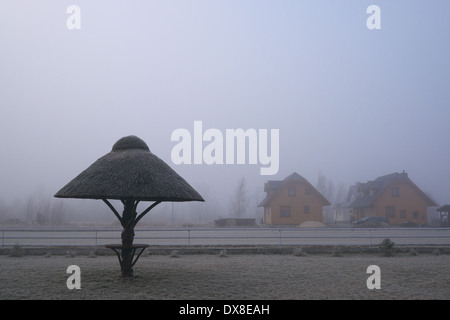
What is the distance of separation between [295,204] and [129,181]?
37316mm

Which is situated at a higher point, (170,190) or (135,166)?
(135,166)

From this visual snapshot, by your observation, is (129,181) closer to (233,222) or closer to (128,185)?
(128,185)

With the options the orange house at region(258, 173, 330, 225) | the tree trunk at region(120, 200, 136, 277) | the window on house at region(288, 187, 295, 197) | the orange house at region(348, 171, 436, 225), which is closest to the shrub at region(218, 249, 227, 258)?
the tree trunk at region(120, 200, 136, 277)

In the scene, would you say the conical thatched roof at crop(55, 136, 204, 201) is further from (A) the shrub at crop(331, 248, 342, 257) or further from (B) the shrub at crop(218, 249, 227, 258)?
(A) the shrub at crop(331, 248, 342, 257)

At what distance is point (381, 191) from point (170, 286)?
42518 mm

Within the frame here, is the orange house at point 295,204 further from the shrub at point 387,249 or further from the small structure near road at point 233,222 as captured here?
the shrub at point 387,249

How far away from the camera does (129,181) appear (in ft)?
37.1

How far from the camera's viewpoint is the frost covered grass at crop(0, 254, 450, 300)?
395 inches

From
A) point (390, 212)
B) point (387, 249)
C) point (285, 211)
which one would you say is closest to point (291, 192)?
point (285, 211)

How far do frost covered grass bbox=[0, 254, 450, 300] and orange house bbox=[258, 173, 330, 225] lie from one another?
2839cm

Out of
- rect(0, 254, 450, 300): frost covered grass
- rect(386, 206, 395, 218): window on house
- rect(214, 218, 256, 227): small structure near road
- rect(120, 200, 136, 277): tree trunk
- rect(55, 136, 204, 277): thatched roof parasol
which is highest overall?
rect(55, 136, 204, 277): thatched roof parasol
